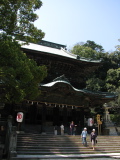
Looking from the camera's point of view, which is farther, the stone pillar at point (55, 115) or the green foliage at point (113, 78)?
the green foliage at point (113, 78)

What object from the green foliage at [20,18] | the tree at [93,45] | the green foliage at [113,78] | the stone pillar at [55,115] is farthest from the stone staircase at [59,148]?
the tree at [93,45]

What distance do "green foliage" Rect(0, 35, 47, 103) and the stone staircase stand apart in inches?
145

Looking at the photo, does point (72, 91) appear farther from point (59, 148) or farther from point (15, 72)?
point (15, 72)

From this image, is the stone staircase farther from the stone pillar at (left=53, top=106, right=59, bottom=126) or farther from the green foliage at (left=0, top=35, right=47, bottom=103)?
the stone pillar at (left=53, top=106, right=59, bottom=126)

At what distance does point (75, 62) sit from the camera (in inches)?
846

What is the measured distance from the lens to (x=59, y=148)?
1236 centimetres

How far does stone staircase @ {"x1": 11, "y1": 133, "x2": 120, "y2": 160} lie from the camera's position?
10.8 meters

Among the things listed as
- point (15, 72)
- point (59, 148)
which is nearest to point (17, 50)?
point (15, 72)

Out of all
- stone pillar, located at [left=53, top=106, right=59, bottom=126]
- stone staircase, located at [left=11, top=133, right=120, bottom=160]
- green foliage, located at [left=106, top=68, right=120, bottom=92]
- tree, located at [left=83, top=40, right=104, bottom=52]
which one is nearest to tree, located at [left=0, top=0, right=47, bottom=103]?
stone staircase, located at [left=11, top=133, right=120, bottom=160]

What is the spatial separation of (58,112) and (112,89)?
60.9 ft

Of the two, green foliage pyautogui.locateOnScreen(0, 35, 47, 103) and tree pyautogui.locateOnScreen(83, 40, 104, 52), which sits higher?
tree pyautogui.locateOnScreen(83, 40, 104, 52)

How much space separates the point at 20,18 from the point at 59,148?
30.2 feet

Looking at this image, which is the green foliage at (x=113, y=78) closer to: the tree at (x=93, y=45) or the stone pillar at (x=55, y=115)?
the stone pillar at (x=55, y=115)

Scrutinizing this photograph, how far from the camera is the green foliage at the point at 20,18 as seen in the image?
9586 mm
